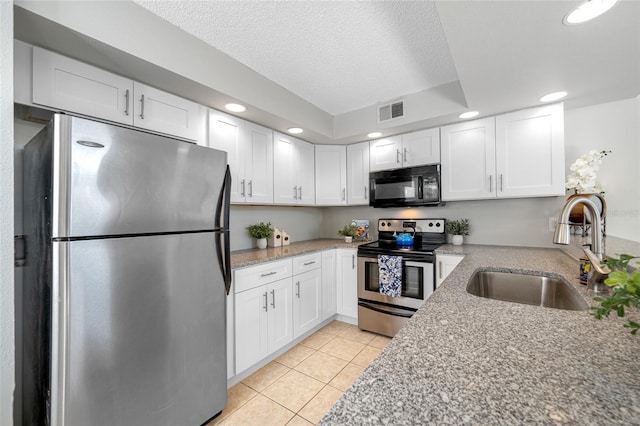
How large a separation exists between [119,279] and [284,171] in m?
1.86

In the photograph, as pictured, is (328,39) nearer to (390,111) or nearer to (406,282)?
(390,111)

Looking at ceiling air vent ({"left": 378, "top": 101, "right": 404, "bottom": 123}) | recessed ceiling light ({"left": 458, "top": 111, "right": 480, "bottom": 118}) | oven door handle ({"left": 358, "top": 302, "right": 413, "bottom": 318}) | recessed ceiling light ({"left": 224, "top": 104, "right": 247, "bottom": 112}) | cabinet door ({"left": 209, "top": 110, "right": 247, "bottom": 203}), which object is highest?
ceiling air vent ({"left": 378, "top": 101, "right": 404, "bottom": 123})

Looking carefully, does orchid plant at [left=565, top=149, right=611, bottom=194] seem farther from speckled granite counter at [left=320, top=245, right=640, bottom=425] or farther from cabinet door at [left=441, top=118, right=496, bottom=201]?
speckled granite counter at [left=320, top=245, right=640, bottom=425]

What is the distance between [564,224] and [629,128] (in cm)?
207

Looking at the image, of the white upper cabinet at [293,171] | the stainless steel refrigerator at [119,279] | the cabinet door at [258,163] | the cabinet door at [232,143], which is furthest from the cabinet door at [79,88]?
the white upper cabinet at [293,171]

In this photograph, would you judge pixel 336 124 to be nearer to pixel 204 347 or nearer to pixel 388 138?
pixel 388 138

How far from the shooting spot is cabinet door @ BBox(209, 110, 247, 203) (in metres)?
2.14

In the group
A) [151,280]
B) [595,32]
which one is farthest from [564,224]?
[151,280]

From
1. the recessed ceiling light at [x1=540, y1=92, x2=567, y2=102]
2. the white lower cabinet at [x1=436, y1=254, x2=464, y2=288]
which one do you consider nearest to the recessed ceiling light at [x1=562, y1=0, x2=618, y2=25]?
the recessed ceiling light at [x1=540, y1=92, x2=567, y2=102]

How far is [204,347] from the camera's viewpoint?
1.57 metres

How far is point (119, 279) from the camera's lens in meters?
1.24

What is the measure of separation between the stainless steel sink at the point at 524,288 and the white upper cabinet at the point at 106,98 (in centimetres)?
211

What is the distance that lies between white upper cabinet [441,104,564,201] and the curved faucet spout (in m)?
1.37

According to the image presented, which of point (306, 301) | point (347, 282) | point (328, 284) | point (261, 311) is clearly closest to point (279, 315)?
point (261, 311)
